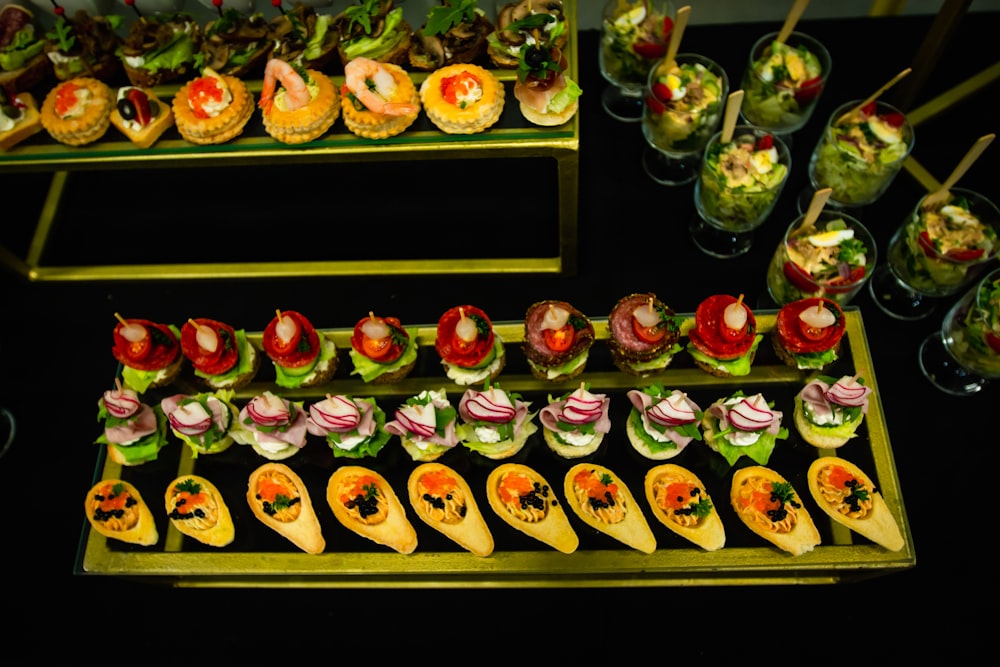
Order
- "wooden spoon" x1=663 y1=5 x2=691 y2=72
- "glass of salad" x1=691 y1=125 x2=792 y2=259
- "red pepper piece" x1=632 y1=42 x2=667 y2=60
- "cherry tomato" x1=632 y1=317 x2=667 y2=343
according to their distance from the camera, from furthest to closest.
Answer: "red pepper piece" x1=632 y1=42 x2=667 y2=60, "glass of salad" x1=691 y1=125 x2=792 y2=259, "wooden spoon" x1=663 y1=5 x2=691 y2=72, "cherry tomato" x1=632 y1=317 x2=667 y2=343

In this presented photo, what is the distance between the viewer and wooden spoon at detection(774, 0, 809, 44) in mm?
2569

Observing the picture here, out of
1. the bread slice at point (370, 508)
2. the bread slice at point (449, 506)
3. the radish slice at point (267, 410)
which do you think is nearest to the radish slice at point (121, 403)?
the radish slice at point (267, 410)

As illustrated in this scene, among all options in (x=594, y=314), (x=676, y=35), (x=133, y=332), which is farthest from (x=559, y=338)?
(x=133, y=332)

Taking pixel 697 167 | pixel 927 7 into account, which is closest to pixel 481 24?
pixel 697 167

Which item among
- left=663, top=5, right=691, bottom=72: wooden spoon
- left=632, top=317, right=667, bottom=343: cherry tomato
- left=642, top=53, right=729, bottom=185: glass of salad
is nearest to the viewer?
left=632, top=317, right=667, bottom=343: cherry tomato

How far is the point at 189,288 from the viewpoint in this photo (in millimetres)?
3203

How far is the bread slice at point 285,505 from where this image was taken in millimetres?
2408

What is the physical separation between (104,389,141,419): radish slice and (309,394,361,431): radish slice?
0.61m

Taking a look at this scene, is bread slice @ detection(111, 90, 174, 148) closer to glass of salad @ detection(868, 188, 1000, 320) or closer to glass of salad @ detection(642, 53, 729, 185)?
glass of salad @ detection(642, 53, 729, 185)

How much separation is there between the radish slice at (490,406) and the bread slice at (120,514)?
3.72 ft

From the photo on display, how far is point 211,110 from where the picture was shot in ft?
7.82

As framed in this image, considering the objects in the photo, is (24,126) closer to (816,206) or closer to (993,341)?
(816,206)

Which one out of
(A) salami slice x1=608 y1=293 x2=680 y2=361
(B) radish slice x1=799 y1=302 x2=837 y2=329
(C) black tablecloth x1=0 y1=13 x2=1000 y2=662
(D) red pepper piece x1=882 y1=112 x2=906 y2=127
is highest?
(D) red pepper piece x1=882 y1=112 x2=906 y2=127

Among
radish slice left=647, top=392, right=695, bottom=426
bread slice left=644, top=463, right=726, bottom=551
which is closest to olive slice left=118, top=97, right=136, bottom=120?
radish slice left=647, top=392, right=695, bottom=426
